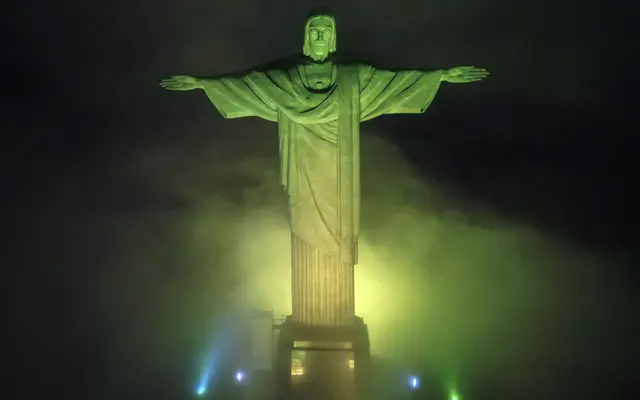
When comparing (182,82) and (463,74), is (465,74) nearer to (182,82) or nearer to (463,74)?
(463,74)

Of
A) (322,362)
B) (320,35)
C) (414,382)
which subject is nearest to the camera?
(320,35)

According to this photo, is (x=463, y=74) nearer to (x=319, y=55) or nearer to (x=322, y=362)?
(x=319, y=55)

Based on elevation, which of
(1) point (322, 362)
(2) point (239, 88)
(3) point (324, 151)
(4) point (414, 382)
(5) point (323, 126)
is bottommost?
(4) point (414, 382)

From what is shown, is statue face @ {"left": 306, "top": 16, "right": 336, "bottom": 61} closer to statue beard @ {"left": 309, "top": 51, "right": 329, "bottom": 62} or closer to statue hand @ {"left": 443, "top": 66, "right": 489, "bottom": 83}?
statue beard @ {"left": 309, "top": 51, "right": 329, "bottom": 62}

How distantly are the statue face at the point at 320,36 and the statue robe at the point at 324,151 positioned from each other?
0.13 m

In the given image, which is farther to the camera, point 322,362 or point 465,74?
point 322,362

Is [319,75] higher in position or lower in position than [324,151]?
higher

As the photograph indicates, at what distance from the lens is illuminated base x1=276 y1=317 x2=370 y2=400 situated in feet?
12.2

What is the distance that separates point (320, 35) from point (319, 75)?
239 mm

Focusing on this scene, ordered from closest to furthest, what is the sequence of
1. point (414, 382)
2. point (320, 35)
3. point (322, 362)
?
point (320, 35), point (322, 362), point (414, 382)

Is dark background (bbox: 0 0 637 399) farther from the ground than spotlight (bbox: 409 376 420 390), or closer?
farther from the ground

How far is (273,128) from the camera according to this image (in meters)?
4.89

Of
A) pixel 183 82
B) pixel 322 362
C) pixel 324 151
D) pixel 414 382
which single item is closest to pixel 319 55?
pixel 324 151

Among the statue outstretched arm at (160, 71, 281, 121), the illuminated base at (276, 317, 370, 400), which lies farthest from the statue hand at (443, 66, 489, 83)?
the illuminated base at (276, 317, 370, 400)
